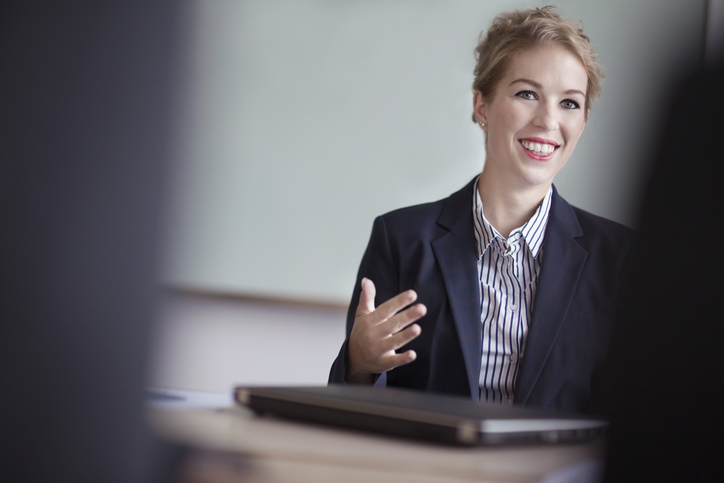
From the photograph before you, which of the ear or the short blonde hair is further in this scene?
the ear

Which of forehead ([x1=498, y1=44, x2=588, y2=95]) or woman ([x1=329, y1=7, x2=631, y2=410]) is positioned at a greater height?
forehead ([x1=498, y1=44, x2=588, y2=95])

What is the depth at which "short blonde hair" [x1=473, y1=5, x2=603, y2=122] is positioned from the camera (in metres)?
1.46

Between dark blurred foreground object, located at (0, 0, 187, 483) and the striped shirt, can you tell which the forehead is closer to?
the striped shirt

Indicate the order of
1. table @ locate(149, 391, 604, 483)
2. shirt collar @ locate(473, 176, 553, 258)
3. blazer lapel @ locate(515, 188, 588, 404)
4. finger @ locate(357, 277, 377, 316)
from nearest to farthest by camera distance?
table @ locate(149, 391, 604, 483)
finger @ locate(357, 277, 377, 316)
blazer lapel @ locate(515, 188, 588, 404)
shirt collar @ locate(473, 176, 553, 258)

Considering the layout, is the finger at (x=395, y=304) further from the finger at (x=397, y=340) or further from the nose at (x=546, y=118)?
the nose at (x=546, y=118)

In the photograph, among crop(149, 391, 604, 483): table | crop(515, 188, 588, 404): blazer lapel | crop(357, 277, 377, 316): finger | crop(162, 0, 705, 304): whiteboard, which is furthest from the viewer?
crop(162, 0, 705, 304): whiteboard

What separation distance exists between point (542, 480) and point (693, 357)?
0.10 meters

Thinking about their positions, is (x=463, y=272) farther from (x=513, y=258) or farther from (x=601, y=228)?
(x=601, y=228)

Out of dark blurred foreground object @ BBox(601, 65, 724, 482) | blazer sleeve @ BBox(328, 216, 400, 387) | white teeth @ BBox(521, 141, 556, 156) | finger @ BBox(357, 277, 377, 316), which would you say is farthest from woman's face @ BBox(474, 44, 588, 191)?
dark blurred foreground object @ BBox(601, 65, 724, 482)

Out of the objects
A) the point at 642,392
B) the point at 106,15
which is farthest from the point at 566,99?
the point at 106,15

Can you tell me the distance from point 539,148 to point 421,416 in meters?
1.18

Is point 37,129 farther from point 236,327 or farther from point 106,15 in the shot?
point 236,327

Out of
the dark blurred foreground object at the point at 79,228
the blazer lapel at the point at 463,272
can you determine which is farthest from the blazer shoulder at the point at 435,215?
the dark blurred foreground object at the point at 79,228

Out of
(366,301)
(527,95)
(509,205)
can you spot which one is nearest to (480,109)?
(527,95)
